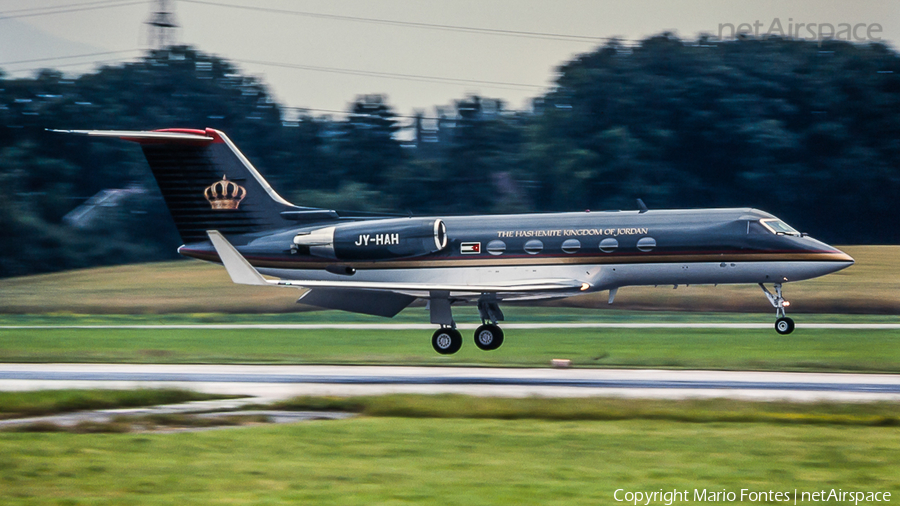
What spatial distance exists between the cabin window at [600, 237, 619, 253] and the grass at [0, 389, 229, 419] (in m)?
9.50

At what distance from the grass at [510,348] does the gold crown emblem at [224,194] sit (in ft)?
13.0

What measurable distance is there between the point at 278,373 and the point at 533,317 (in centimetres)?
1479

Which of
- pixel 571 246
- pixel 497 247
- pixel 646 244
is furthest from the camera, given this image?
pixel 497 247

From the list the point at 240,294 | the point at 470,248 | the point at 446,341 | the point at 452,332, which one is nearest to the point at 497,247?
the point at 470,248

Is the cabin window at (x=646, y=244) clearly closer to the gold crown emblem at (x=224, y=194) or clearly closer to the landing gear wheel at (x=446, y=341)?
the landing gear wheel at (x=446, y=341)

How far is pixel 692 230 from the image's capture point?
840 inches

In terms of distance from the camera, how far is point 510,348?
25094mm

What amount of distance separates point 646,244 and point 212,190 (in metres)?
10.9

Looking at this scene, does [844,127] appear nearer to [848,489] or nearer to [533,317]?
[533,317]

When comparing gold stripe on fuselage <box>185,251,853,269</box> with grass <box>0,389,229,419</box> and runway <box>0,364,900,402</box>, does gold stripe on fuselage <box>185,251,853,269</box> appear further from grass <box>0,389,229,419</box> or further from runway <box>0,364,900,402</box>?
grass <box>0,389,229,419</box>

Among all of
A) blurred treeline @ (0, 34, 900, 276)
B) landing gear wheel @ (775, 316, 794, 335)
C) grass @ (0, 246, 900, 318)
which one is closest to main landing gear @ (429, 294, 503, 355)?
landing gear wheel @ (775, 316, 794, 335)

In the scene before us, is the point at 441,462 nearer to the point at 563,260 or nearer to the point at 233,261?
the point at 233,261

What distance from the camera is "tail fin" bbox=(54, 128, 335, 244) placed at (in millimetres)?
23641

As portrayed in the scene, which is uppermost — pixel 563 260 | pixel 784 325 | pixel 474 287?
pixel 563 260
